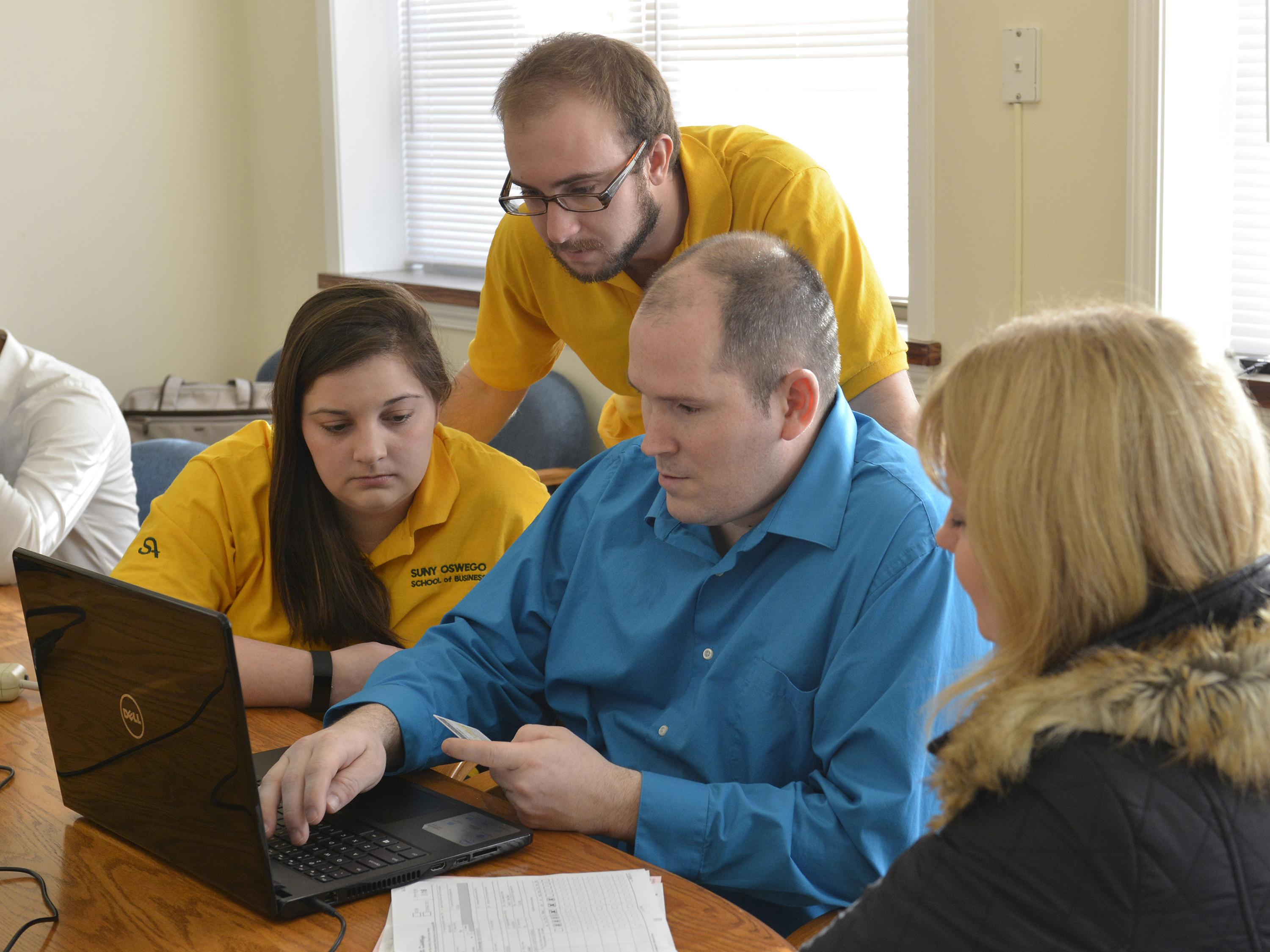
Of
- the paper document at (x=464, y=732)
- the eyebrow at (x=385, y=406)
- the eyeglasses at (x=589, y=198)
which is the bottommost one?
the paper document at (x=464, y=732)

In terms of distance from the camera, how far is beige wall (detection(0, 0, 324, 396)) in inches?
167

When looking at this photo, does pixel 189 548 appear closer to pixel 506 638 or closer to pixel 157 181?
pixel 506 638

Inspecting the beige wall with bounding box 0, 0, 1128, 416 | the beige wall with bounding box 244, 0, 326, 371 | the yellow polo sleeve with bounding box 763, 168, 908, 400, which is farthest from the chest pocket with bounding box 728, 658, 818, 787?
the beige wall with bounding box 244, 0, 326, 371

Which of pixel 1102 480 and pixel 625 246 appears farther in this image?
pixel 625 246

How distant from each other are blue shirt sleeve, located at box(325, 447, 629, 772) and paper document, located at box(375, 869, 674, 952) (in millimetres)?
341

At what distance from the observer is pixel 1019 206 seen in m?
2.59

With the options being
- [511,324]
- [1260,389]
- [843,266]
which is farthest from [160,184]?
[1260,389]

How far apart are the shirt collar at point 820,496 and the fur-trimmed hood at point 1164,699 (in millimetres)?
496

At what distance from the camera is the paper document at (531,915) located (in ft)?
3.33

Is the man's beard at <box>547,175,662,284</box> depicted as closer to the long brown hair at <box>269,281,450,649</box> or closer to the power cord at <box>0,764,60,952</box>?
the long brown hair at <box>269,281,450,649</box>

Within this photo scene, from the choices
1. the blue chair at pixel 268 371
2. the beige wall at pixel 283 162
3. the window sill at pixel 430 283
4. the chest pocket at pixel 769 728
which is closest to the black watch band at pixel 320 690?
the chest pocket at pixel 769 728

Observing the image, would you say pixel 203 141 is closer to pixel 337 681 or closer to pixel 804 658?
pixel 337 681

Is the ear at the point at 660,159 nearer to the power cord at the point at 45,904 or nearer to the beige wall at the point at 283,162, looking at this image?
the power cord at the point at 45,904

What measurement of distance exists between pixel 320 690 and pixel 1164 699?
1.14m
